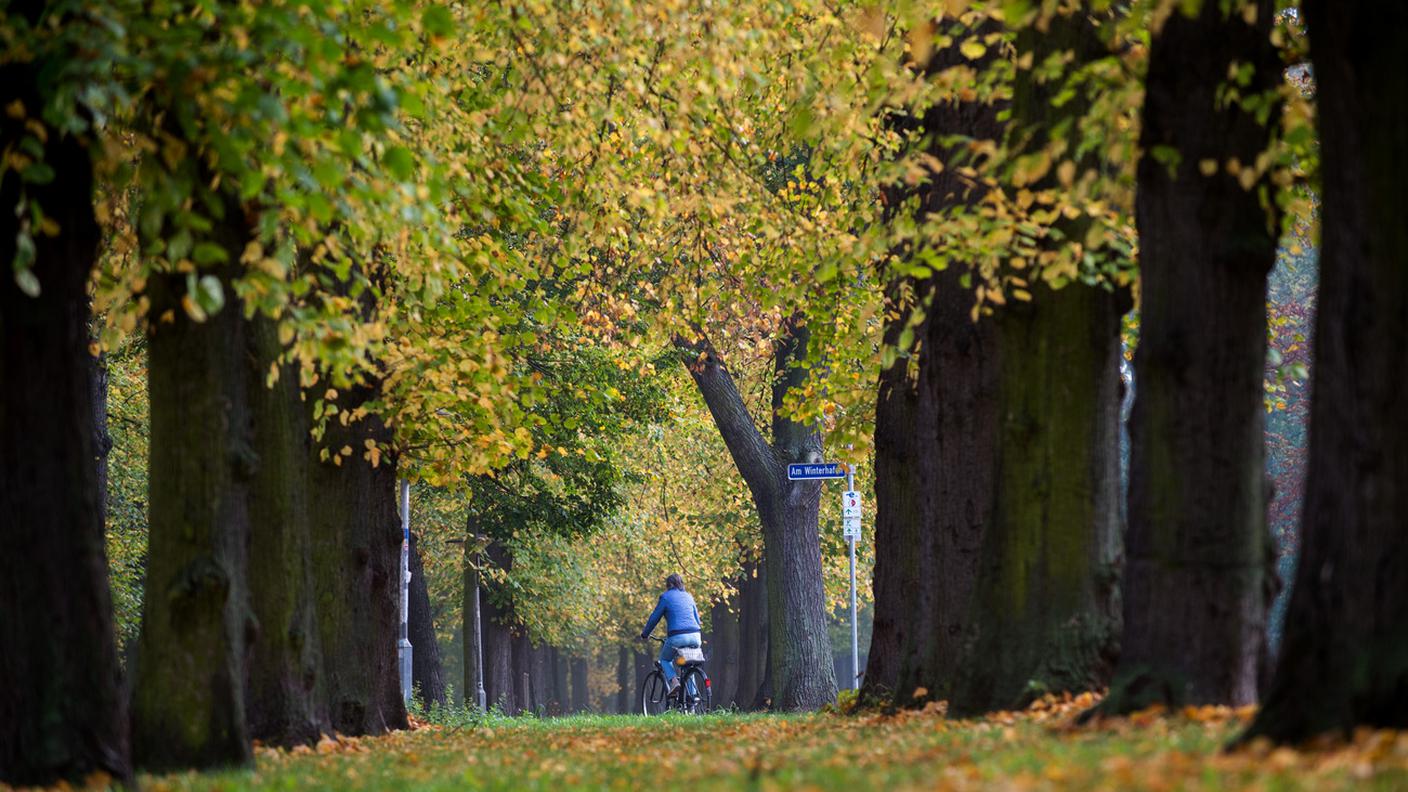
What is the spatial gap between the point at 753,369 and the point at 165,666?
22090mm

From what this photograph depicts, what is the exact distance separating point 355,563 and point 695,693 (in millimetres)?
11656

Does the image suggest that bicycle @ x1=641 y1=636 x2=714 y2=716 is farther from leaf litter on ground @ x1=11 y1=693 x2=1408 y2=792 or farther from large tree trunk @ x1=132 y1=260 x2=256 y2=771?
large tree trunk @ x1=132 y1=260 x2=256 y2=771

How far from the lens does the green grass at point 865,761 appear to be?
6008 millimetres

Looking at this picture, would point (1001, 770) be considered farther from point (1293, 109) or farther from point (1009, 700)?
point (1009, 700)

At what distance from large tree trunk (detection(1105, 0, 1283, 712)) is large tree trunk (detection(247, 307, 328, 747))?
6282 mm

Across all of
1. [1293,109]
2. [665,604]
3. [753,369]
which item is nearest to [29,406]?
[1293,109]

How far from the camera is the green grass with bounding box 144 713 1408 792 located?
19.7ft

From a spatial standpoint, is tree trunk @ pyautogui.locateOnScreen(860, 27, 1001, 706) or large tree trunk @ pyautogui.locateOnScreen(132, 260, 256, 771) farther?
tree trunk @ pyautogui.locateOnScreen(860, 27, 1001, 706)

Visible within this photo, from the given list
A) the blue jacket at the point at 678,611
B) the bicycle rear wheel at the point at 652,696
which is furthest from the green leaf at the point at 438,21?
the bicycle rear wheel at the point at 652,696

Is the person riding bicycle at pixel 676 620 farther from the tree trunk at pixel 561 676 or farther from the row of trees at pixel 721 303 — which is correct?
the tree trunk at pixel 561 676

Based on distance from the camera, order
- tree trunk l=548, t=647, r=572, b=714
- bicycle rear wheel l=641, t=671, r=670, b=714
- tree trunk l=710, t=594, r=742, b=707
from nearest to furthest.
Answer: bicycle rear wheel l=641, t=671, r=670, b=714 < tree trunk l=710, t=594, r=742, b=707 < tree trunk l=548, t=647, r=572, b=714

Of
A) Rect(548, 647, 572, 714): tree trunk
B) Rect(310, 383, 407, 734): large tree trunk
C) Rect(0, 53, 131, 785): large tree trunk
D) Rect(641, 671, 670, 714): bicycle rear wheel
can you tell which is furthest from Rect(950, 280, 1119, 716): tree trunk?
Rect(548, 647, 572, 714): tree trunk

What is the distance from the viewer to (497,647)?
37.3 m

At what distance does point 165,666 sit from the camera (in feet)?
34.3
